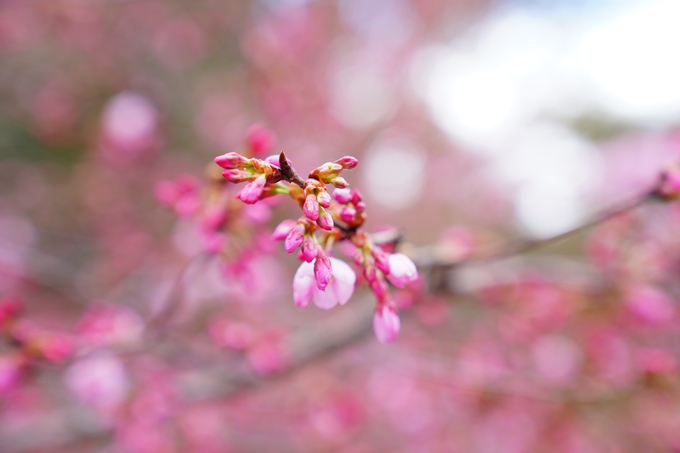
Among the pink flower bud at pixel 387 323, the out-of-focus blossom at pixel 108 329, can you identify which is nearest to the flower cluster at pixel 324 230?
the pink flower bud at pixel 387 323

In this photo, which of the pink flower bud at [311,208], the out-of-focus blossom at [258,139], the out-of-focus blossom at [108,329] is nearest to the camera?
the pink flower bud at [311,208]

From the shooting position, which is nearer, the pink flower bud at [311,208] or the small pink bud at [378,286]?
the pink flower bud at [311,208]

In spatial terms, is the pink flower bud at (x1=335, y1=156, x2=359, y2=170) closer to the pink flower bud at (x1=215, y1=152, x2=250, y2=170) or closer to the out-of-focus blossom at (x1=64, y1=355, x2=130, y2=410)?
the pink flower bud at (x1=215, y1=152, x2=250, y2=170)

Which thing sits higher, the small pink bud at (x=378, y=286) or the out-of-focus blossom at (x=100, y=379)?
the out-of-focus blossom at (x=100, y=379)

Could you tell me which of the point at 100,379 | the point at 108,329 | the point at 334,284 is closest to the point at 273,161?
the point at 334,284

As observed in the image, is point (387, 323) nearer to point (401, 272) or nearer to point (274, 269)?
point (401, 272)

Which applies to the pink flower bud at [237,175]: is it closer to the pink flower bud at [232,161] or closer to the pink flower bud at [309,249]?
the pink flower bud at [232,161]

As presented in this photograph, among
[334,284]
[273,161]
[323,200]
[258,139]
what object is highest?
[258,139]

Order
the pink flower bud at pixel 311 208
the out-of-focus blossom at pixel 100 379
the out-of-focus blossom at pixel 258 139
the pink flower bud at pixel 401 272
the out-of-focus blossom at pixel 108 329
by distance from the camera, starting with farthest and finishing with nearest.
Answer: the out-of-focus blossom at pixel 100 379 → the out-of-focus blossom at pixel 108 329 → the out-of-focus blossom at pixel 258 139 → the pink flower bud at pixel 401 272 → the pink flower bud at pixel 311 208
